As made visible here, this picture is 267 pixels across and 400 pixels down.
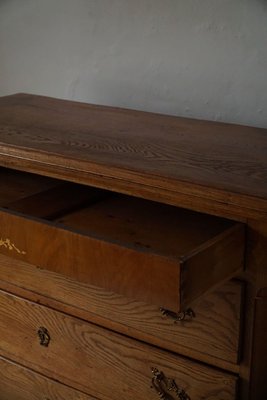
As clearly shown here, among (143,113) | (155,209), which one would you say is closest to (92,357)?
(155,209)

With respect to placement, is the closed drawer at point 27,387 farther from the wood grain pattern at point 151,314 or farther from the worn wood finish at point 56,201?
the worn wood finish at point 56,201

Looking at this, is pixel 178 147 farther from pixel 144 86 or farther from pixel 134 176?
pixel 144 86

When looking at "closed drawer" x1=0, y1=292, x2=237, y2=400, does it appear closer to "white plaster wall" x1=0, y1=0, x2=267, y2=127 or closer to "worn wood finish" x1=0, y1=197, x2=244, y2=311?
"worn wood finish" x1=0, y1=197, x2=244, y2=311

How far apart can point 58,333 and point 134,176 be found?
0.39 meters

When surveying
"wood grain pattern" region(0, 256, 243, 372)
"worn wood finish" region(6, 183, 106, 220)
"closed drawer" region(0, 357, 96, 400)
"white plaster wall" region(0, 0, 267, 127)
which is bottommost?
"closed drawer" region(0, 357, 96, 400)

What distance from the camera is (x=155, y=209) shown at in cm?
106

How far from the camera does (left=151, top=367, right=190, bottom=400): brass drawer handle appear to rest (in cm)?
101

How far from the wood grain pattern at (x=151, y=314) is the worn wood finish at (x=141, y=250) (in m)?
0.09

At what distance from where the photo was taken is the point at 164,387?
1034 millimetres

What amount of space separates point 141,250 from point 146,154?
0.81ft

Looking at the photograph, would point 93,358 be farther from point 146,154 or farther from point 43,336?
point 146,154

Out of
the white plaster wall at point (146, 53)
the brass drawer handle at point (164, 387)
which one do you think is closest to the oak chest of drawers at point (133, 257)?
the brass drawer handle at point (164, 387)

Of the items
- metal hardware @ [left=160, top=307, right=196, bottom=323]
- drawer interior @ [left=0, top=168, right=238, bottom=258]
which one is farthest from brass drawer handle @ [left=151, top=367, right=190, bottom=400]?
drawer interior @ [left=0, top=168, right=238, bottom=258]

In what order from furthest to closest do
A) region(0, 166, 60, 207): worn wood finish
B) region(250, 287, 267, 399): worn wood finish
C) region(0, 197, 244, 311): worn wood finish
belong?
region(0, 166, 60, 207): worn wood finish → region(250, 287, 267, 399): worn wood finish → region(0, 197, 244, 311): worn wood finish
